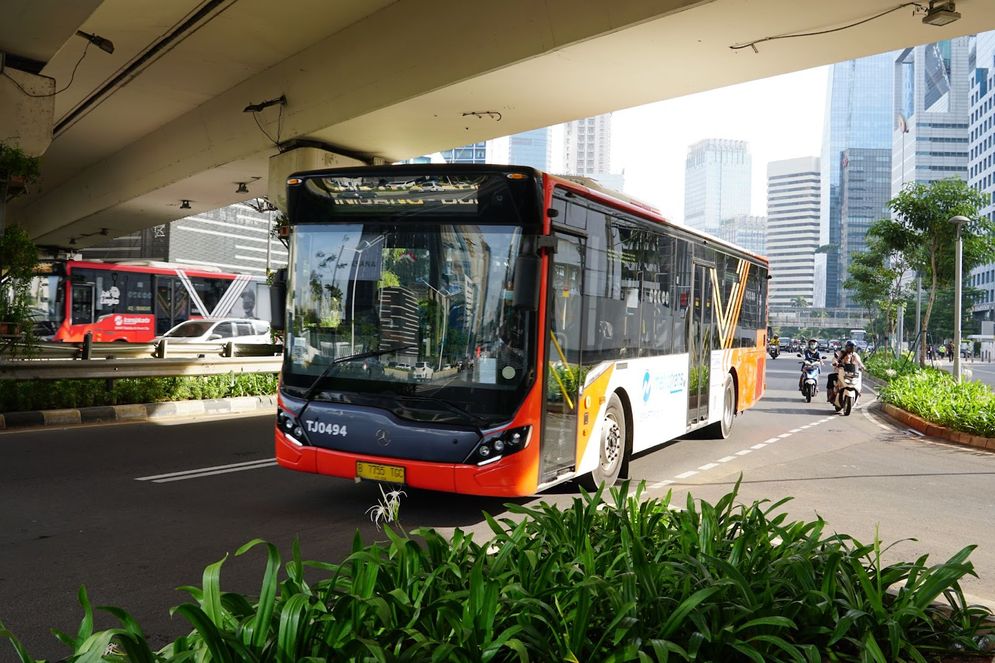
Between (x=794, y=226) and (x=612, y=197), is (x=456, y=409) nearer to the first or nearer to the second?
(x=612, y=197)

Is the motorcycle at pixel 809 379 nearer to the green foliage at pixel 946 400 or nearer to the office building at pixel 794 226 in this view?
the green foliage at pixel 946 400

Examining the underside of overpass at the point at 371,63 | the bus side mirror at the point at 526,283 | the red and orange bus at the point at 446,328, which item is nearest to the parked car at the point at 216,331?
the underside of overpass at the point at 371,63

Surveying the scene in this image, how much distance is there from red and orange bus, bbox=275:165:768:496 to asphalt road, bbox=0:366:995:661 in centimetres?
68

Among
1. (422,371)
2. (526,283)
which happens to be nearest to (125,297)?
(422,371)

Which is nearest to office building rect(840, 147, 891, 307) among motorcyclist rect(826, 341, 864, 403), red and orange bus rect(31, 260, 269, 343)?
red and orange bus rect(31, 260, 269, 343)

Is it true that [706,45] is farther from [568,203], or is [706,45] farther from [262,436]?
[262,436]

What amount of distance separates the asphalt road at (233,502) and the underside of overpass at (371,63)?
5001 millimetres

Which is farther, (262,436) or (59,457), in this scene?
(262,436)

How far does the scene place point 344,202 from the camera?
24.8ft

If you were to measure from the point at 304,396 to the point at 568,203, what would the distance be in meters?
2.93

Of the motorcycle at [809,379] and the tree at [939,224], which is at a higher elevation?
the tree at [939,224]

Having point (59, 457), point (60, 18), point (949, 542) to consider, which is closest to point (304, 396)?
point (59, 457)

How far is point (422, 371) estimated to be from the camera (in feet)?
23.0

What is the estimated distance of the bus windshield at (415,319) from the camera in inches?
272
